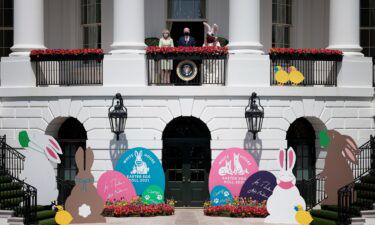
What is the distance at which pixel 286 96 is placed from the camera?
1750 inches

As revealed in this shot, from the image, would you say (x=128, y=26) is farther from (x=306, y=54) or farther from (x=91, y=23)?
(x=306, y=54)

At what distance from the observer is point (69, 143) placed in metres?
46.5

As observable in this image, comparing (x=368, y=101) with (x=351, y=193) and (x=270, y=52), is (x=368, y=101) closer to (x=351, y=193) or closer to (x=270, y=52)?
(x=270, y=52)

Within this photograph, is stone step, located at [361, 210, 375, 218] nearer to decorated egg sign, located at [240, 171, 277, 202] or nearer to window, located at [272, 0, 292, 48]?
decorated egg sign, located at [240, 171, 277, 202]

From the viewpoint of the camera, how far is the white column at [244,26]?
44.3 metres

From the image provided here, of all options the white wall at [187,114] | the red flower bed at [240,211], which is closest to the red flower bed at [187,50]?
the white wall at [187,114]

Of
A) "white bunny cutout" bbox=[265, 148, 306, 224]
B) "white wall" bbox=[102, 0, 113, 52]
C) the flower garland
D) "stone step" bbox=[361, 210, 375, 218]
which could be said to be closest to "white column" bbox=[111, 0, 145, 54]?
the flower garland

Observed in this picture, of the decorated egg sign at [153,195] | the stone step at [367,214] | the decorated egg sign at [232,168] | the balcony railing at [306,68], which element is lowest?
the stone step at [367,214]

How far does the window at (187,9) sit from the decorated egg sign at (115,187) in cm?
811

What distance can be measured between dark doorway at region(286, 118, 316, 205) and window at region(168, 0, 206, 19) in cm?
594

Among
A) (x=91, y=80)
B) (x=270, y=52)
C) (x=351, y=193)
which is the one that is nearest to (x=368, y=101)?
(x=270, y=52)

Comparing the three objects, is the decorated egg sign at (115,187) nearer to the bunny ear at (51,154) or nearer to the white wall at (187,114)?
the white wall at (187,114)

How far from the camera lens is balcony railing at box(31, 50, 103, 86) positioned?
147ft

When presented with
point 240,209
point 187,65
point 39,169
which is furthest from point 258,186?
point 39,169
